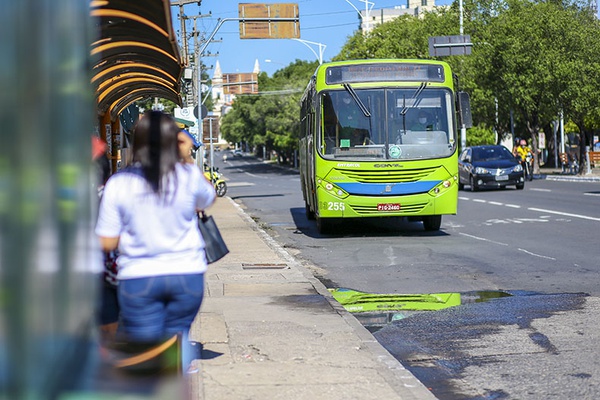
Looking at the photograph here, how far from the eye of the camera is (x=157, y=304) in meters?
4.74

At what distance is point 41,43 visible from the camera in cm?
279

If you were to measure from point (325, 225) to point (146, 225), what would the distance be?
47.3 feet

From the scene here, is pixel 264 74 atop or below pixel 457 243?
atop

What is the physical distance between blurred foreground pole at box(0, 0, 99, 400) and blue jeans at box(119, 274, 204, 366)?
56 cm

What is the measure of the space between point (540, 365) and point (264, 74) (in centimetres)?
11325

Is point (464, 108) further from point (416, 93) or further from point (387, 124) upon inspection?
point (387, 124)

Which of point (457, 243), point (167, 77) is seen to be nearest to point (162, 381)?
point (167, 77)

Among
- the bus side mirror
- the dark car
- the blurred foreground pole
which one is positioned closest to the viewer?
the blurred foreground pole

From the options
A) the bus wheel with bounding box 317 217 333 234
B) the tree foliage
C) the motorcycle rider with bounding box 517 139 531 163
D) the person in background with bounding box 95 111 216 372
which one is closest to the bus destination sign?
the bus wheel with bounding box 317 217 333 234

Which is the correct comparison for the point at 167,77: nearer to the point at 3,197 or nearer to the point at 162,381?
the point at 162,381

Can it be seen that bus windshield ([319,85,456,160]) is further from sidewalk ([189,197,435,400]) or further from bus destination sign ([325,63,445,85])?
sidewalk ([189,197,435,400])

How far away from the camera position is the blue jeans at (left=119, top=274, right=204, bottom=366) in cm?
470

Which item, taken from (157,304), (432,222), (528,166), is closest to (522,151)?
(528,166)

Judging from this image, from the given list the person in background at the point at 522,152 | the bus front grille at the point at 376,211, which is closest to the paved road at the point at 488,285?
the bus front grille at the point at 376,211
